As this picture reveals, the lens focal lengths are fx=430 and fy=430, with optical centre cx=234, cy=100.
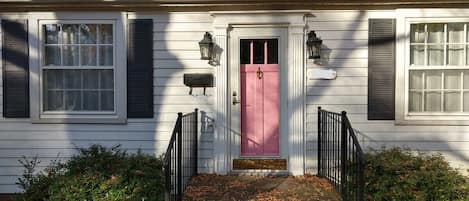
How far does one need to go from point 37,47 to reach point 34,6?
1.83ft

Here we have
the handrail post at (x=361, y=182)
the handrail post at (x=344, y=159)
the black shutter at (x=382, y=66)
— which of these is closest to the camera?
the handrail post at (x=361, y=182)

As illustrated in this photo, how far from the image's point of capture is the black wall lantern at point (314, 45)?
569 centimetres

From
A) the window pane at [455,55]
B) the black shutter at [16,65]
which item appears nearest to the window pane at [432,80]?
the window pane at [455,55]

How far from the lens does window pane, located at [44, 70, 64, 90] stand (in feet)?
19.7

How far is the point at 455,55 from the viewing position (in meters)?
5.82

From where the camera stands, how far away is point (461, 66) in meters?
5.77

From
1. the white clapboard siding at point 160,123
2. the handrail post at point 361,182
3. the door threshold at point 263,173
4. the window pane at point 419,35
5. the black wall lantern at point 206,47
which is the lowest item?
the door threshold at point 263,173

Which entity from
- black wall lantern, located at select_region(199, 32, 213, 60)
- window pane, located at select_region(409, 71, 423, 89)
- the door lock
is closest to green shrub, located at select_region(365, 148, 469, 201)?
window pane, located at select_region(409, 71, 423, 89)

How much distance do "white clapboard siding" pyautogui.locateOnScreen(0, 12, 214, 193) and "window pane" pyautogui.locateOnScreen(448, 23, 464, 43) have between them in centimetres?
326

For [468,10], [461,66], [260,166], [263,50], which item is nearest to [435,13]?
[468,10]

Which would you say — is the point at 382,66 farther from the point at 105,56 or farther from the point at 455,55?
the point at 105,56

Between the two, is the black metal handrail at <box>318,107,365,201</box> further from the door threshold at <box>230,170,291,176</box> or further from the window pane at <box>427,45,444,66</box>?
the window pane at <box>427,45,444,66</box>

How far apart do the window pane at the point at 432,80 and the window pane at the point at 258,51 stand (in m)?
2.24

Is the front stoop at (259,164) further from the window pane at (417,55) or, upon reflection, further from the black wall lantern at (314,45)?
the window pane at (417,55)
